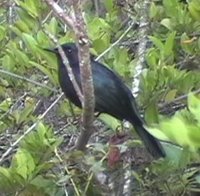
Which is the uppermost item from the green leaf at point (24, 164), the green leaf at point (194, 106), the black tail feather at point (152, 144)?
the green leaf at point (194, 106)

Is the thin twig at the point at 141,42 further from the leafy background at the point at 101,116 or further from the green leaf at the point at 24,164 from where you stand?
the green leaf at the point at 24,164

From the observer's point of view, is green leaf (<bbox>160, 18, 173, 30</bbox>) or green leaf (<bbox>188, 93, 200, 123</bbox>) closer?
green leaf (<bbox>188, 93, 200, 123</bbox>)

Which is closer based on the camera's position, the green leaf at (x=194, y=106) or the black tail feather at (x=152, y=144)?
the green leaf at (x=194, y=106)

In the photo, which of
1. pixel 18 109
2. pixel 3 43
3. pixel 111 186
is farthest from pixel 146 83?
pixel 3 43

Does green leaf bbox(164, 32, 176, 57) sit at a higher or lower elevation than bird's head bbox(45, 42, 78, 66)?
lower

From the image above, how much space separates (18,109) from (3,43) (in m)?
0.41

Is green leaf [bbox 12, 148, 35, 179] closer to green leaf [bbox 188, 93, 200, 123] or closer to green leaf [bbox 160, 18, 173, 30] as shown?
green leaf [bbox 160, 18, 173, 30]

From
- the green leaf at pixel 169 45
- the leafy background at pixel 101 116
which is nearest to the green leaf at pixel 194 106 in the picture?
the leafy background at pixel 101 116

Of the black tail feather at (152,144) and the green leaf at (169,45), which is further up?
the green leaf at (169,45)

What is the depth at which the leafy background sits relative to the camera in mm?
2615

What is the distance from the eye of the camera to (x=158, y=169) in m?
2.55

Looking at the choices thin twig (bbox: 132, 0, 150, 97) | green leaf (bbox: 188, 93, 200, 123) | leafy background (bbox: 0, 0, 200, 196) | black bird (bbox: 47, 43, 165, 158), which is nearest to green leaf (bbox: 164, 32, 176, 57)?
leafy background (bbox: 0, 0, 200, 196)

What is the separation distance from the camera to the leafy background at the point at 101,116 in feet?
8.58

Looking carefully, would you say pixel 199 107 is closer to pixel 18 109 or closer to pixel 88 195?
pixel 88 195
